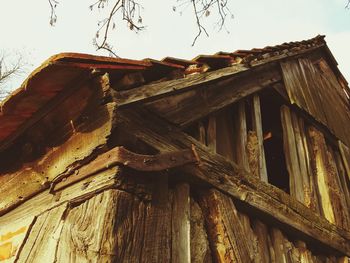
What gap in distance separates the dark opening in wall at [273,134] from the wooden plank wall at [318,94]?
10.1 inches

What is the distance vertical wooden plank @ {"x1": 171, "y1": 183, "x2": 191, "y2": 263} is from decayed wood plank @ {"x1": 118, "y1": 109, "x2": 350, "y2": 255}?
0.55ft

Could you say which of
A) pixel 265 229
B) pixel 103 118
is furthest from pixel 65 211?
pixel 265 229

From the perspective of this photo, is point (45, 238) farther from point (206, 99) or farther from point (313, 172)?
point (313, 172)

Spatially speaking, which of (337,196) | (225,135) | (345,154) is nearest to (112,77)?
(225,135)

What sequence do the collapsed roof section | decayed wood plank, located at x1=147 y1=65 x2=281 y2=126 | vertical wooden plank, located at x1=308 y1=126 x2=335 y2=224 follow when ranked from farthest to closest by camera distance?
vertical wooden plank, located at x1=308 y1=126 x2=335 y2=224 < decayed wood plank, located at x1=147 y1=65 x2=281 y2=126 < the collapsed roof section

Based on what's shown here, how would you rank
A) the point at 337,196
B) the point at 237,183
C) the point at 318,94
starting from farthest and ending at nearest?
the point at 318,94
the point at 337,196
the point at 237,183

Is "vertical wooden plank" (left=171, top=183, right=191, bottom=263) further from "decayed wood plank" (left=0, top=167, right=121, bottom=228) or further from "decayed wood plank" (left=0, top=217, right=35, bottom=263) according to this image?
"decayed wood plank" (left=0, top=217, right=35, bottom=263)

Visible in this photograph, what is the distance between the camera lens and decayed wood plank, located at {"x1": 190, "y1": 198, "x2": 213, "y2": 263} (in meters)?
2.79

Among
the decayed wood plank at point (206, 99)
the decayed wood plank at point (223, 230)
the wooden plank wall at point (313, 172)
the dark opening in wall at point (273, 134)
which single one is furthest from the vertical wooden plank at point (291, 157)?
the decayed wood plank at point (223, 230)

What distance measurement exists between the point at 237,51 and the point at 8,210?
2.57 m

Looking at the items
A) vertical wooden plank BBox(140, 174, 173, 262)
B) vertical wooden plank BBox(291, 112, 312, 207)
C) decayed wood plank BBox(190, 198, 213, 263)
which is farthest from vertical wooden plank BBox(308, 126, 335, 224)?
vertical wooden plank BBox(140, 174, 173, 262)

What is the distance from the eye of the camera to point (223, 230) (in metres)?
3.00

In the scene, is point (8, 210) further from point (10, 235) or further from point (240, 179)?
point (240, 179)

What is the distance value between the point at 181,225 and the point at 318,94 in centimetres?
450
